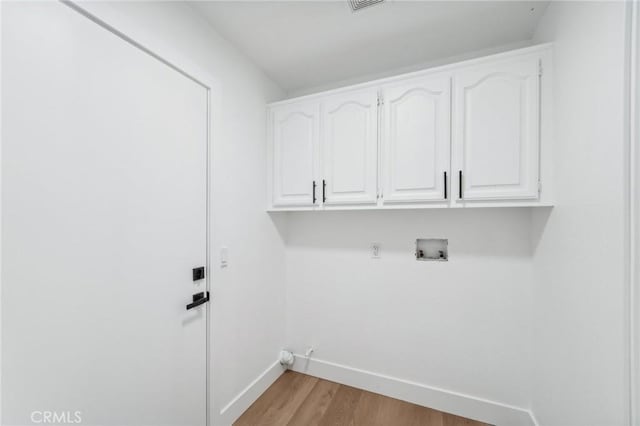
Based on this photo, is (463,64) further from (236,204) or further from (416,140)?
(236,204)

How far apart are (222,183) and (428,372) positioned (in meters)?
2.00

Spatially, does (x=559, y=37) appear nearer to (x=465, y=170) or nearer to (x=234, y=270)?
(x=465, y=170)

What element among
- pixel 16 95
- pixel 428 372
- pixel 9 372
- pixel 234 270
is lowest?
pixel 428 372

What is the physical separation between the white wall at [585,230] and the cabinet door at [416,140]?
0.54m

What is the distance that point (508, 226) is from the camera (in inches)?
66.0

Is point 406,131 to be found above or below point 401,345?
above

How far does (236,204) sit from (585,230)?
1843 mm

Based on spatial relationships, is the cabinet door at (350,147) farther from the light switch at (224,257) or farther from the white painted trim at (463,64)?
the light switch at (224,257)

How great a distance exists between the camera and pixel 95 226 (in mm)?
1004

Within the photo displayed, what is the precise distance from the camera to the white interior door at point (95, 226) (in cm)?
81

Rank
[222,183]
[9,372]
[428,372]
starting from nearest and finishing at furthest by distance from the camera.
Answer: [9,372] < [222,183] < [428,372]

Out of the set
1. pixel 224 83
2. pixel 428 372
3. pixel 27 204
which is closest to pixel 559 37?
pixel 224 83

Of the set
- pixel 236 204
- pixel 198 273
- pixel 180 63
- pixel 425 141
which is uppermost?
pixel 180 63

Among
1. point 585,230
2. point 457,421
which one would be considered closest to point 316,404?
point 457,421
